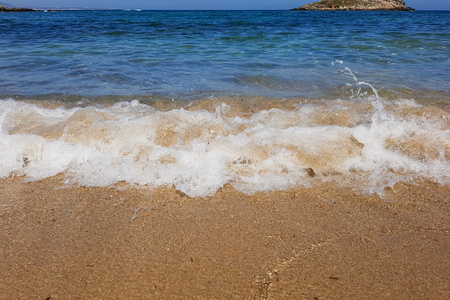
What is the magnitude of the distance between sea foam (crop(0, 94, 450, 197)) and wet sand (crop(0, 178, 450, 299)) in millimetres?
154

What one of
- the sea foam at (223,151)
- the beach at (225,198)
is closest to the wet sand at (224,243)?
the beach at (225,198)

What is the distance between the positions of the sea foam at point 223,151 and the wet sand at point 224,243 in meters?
0.15

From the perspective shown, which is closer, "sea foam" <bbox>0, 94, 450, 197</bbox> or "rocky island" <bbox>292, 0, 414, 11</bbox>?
"sea foam" <bbox>0, 94, 450, 197</bbox>

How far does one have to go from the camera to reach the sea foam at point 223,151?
7.77 ft

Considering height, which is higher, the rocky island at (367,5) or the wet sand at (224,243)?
the rocky island at (367,5)

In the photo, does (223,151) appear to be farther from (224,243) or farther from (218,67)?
(218,67)

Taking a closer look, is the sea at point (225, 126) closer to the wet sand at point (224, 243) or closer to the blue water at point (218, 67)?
the blue water at point (218, 67)

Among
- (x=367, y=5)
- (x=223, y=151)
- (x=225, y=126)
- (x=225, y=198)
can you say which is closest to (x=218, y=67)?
(x=225, y=126)

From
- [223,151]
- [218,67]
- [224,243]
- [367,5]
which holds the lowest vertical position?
[224,243]

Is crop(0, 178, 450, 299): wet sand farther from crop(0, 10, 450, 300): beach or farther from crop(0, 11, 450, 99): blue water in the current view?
crop(0, 11, 450, 99): blue water

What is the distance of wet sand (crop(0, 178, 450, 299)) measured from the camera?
144 centimetres

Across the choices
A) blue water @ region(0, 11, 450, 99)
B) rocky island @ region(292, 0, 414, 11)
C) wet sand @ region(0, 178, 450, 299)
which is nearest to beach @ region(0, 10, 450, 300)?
wet sand @ region(0, 178, 450, 299)

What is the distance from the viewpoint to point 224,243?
1.73 meters

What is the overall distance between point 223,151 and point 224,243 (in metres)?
1.04
